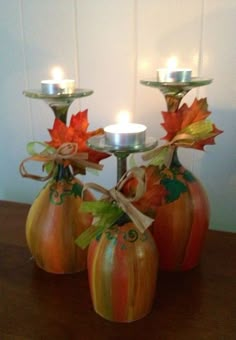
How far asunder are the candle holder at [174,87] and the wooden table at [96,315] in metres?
0.24

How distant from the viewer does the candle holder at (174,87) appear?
48 centimetres

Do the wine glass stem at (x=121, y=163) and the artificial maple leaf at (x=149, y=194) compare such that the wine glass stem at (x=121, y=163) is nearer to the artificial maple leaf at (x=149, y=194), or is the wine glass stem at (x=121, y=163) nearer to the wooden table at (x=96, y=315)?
the artificial maple leaf at (x=149, y=194)

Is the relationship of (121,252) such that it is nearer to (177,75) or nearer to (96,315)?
(96,315)

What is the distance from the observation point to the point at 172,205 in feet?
1.67

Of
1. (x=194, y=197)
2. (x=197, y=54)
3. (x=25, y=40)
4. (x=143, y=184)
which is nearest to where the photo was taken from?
(x=143, y=184)

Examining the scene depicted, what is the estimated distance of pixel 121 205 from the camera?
1.38 ft

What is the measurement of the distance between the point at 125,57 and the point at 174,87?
22cm

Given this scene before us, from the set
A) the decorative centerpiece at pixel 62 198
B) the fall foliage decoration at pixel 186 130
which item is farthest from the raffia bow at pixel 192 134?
the decorative centerpiece at pixel 62 198

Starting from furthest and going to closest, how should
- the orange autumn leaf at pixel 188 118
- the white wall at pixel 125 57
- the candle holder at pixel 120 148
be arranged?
1. the white wall at pixel 125 57
2. the orange autumn leaf at pixel 188 118
3. the candle holder at pixel 120 148

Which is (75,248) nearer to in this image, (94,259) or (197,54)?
(94,259)

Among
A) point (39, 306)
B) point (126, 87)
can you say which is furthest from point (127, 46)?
point (39, 306)

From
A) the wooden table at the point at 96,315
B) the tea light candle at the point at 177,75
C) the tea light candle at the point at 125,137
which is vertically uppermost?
the tea light candle at the point at 177,75

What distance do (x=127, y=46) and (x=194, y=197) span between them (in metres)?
0.32

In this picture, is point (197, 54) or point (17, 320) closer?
point (17, 320)
